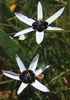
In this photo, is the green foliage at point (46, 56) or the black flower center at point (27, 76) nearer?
the black flower center at point (27, 76)

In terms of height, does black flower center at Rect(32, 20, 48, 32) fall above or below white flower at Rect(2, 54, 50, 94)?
Answer: above

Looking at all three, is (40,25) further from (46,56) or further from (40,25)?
(46,56)

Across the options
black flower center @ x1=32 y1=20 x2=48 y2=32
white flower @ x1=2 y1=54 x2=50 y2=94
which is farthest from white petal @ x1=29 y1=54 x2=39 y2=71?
black flower center @ x1=32 y1=20 x2=48 y2=32

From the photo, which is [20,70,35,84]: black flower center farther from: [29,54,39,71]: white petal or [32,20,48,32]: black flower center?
[32,20,48,32]: black flower center

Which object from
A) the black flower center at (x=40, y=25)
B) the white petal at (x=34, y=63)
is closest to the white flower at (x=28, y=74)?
the white petal at (x=34, y=63)

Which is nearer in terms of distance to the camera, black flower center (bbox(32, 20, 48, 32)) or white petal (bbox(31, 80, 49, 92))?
white petal (bbox(31, 80, 49, 92))

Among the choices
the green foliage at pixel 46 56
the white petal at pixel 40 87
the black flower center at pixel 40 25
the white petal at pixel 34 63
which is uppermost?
the black flower center at pixel 40 25

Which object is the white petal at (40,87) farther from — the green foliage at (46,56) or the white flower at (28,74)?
the green foliage at (46,56)
